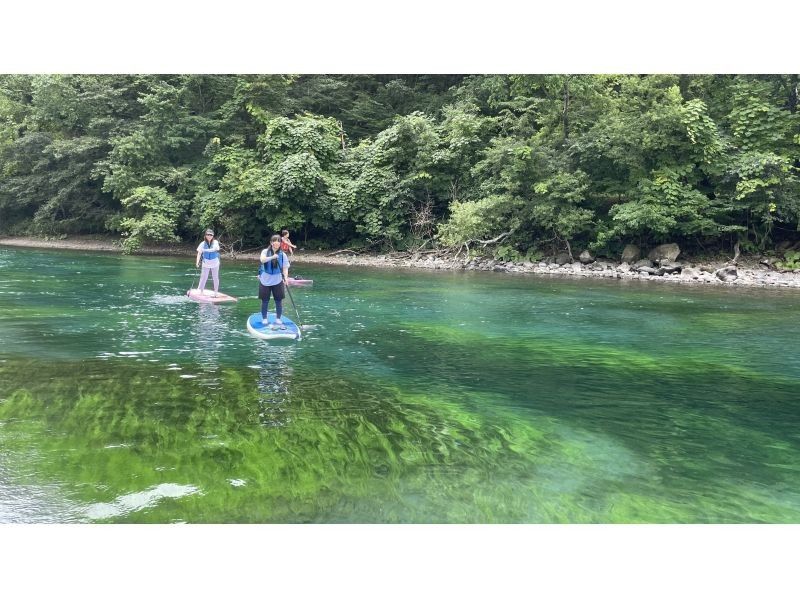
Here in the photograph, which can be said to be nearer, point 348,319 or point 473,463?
point 473,463

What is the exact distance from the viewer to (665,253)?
25.3 m

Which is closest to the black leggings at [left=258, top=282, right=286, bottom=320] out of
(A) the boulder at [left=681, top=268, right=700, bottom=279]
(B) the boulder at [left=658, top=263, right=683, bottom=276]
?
(A) the boulder at [left=681, top=268, right=700, bottom=279]

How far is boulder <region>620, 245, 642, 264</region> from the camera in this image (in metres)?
25.8

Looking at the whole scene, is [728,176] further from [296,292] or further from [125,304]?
[125,304]

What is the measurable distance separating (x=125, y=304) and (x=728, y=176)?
20706 mm

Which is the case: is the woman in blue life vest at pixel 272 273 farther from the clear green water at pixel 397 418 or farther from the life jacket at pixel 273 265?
the clear green water at pixel 397 418

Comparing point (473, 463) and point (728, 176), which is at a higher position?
point (728, 176)

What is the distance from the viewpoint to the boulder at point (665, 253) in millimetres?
25097

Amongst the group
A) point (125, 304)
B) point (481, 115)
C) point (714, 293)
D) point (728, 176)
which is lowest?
point (125, 304)

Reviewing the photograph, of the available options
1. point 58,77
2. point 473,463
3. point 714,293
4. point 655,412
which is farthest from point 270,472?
point 58,77

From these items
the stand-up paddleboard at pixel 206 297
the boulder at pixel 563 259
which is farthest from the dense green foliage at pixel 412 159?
the stand-up paddleboard at pixel 206 297

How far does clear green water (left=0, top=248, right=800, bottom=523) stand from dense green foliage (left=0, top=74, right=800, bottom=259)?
11.6 meters

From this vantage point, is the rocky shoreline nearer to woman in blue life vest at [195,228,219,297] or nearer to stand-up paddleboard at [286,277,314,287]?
stand-up paddleboard at [286,277,314,287]

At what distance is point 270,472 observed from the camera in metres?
5.51
